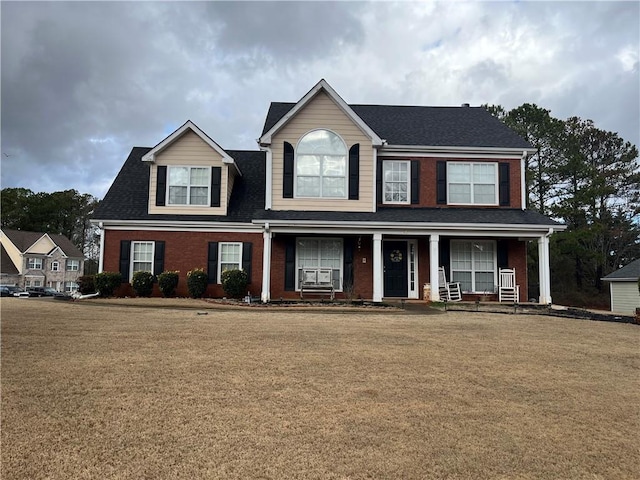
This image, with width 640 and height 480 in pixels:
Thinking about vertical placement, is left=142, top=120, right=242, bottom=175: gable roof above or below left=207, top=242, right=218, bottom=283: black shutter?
above

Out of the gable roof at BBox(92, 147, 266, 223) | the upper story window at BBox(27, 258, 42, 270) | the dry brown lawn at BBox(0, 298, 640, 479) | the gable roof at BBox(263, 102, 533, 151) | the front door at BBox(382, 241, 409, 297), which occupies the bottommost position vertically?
the dry brown lawn at BBox(0, 298, 640, 479)

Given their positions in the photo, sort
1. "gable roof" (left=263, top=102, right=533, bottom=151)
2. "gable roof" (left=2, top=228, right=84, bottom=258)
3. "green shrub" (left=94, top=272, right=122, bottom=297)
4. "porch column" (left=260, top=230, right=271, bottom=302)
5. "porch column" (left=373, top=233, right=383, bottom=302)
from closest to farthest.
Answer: "porch column" (left=373, top=233, right=383, bottom=302) → "porch column" (left=260, top=230, right=271, bottom=302) → "green shrub" (left=94, top=272, right=122, bottom=297) → "gable roof" (left=263, top=102, right=533, bottom=151) → "gable roof" (left=2, top=228, right=84, bottom=258)

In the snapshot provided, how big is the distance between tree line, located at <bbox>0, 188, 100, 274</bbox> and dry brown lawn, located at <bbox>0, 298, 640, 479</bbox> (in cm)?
5723

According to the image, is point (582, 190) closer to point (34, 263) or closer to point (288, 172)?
point (288, 172)

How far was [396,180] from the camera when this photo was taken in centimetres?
1880

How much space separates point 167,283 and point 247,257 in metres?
3.05

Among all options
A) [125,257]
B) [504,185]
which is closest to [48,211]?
[125,257]

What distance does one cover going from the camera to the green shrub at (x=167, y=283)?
17641 mm

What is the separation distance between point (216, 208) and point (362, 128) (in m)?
6.35

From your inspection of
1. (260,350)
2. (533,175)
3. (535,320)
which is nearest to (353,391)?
(260,350)

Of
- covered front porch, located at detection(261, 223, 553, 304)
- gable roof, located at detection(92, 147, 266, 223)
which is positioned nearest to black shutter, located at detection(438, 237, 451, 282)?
covered front porch, located at detection(261, 223, 553, 304)

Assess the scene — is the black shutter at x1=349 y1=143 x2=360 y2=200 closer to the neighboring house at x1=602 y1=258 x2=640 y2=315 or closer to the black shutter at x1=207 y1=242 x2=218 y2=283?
the black shutter at x1=207 y1=242 x2=218 y2=283

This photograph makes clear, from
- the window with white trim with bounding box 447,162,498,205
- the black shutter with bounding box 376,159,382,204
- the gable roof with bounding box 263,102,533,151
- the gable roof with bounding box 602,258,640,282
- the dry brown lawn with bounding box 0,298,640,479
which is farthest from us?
the gable roof with bounding box 602,258,640,282

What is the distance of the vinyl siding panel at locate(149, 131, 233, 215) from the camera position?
1877cm
